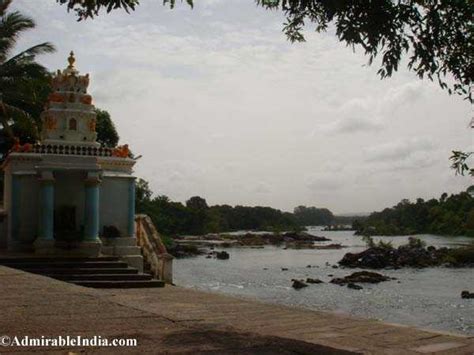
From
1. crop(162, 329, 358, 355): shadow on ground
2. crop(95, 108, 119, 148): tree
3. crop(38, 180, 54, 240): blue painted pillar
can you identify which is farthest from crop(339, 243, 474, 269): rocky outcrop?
crop(162, 329, 358, 355): shadow on ground

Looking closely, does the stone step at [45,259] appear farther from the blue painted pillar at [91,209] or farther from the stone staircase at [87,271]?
the blue painted pillar at [91,209]

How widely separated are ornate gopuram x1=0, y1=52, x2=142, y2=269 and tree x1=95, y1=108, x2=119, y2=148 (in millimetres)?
13034

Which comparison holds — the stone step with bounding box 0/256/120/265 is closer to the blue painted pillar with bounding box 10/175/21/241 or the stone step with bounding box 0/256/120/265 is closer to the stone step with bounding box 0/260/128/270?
the stone step with bounding box 0/260/128/270

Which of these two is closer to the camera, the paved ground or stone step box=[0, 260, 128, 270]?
the paved ground

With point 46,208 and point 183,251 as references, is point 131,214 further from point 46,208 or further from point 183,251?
point 183,251

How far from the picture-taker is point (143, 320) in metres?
5.85

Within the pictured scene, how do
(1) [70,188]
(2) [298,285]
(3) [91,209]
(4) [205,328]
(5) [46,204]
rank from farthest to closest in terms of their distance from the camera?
(2) [298,285], (1) [70,188], (3) [91,209], (5) [46,204], (4) [205,328]

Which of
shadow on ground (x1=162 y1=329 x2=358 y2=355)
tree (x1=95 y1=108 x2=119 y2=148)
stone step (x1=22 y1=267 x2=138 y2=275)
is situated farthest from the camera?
tree (x1=95 y1=108 x2=119 y2=148)

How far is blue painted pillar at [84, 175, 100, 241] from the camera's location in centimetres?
1480

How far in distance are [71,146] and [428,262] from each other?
39.5 metres

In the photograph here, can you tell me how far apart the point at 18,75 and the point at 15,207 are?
6894 millimetres

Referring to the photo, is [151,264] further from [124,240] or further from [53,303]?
[53,303]

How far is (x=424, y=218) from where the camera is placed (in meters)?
108

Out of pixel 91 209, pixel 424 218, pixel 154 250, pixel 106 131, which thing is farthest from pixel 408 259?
pixel 424 218
